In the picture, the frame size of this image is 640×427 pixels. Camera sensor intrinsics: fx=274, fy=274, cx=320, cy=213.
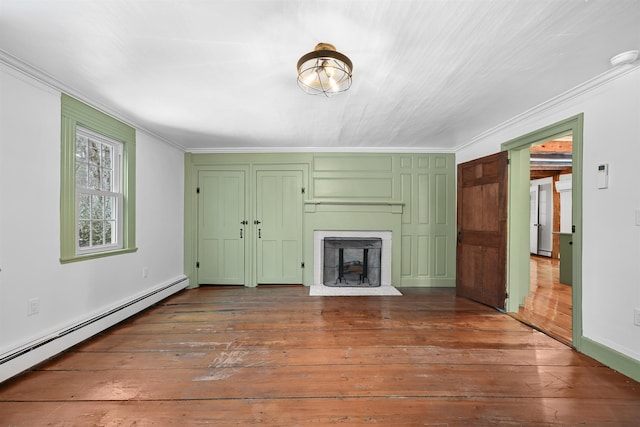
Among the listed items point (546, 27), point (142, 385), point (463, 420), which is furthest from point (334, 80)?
point (142, 385)

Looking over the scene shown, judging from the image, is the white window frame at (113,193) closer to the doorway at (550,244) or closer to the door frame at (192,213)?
the door frame at (192,213)

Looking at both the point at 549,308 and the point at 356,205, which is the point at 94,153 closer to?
the point at 356,205

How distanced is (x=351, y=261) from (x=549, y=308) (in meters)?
2.69

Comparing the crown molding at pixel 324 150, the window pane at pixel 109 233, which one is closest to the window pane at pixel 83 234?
the window pane at pixel 109 233

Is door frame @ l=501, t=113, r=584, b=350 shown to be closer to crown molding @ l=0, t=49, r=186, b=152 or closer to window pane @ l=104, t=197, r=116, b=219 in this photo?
crown molding @ l=0, t=49, r=186, b=152

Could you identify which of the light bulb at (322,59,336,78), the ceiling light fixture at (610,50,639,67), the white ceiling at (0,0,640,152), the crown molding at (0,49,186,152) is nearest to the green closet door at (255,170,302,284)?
the white ceiling at (0,0,640,152)

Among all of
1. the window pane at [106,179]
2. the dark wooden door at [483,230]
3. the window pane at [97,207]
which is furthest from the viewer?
the dark wooden door at [483,230]

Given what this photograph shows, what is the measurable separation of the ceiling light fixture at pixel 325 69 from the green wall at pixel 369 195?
254cm

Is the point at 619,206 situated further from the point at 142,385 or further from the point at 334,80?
the point at 142,385

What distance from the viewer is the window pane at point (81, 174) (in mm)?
2719

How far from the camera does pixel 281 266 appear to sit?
4.62 metres

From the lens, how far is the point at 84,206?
9.27 ft

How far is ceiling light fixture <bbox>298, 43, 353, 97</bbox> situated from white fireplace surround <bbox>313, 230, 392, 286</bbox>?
9.36ft

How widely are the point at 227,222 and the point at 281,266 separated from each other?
1173 mm
